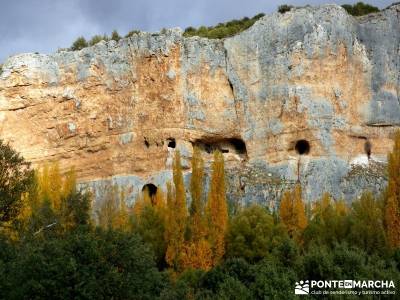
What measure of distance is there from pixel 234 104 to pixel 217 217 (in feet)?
44.7

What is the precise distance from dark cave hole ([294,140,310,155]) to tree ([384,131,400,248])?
995 cm

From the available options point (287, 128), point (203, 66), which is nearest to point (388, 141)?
point (287, 128)

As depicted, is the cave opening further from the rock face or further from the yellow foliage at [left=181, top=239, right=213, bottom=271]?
the yellow foliage at [left=181, top=239, right=213, bottom=271]

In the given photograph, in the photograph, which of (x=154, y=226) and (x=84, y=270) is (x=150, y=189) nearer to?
(x=154, y=226)

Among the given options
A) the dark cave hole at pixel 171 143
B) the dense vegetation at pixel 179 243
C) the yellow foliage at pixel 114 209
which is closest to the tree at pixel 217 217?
the dense vegetation at pixel 179 243

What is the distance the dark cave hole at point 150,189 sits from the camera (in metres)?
42.2

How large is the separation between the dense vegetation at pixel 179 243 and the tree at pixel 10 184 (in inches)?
1.5

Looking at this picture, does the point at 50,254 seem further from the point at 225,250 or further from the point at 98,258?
the point at 225,250

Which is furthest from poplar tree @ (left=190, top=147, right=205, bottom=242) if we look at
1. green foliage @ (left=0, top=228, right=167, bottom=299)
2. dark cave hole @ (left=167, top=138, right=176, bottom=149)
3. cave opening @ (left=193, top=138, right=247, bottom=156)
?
green foliage @ (left=0, top=228, right=167, bottom=299)

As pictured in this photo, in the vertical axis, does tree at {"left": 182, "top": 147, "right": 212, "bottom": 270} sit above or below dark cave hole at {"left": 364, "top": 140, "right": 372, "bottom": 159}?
below

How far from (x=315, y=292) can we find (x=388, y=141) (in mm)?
24203

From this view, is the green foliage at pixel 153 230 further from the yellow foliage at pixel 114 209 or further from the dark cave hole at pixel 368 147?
the dark cave hole at pixel 368 147

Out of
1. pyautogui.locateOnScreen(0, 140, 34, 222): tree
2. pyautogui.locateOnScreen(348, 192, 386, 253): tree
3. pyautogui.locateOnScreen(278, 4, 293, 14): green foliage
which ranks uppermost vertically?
pyautogui.locateOnScreen(278, 4, 293, 14): green foliage

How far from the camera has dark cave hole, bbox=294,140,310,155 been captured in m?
40.5
